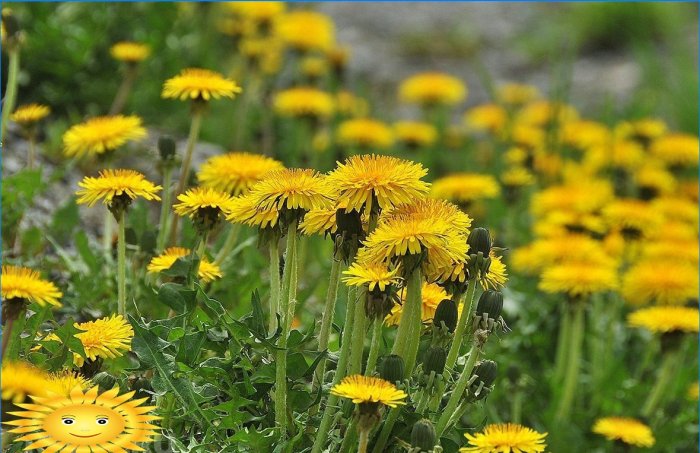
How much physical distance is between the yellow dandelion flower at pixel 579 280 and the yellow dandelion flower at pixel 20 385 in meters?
1.67

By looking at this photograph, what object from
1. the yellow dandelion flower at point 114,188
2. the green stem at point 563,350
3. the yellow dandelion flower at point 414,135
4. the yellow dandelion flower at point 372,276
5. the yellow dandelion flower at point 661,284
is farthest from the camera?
the yellow dandelion flower at point 414,135

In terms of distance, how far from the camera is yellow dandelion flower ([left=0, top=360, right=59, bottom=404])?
5.11 feet

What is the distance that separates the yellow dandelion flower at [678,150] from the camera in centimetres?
409

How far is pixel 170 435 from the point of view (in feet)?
5.95

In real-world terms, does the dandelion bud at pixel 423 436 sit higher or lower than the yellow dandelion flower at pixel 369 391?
lower

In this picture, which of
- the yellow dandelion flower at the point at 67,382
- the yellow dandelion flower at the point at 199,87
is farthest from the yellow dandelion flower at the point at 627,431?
the yellow dandelion flower at the point at 67,382

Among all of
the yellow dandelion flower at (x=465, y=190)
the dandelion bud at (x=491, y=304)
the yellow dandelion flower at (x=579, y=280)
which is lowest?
the dandelion bud at (x=491, y=304)

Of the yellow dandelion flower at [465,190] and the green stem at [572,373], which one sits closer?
the green stem at [572,373]

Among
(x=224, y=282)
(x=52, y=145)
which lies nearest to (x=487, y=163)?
(x=52, y=145)

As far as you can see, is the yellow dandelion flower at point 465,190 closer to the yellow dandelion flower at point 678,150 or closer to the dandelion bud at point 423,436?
the yellow dandelion flower at point 678,150

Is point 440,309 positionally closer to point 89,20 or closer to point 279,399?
point 279,399

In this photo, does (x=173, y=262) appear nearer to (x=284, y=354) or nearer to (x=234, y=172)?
(x=234, y=172)

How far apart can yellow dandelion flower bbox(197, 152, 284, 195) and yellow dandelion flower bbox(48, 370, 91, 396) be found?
53 centimetres

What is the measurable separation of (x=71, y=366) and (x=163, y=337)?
163 mm
